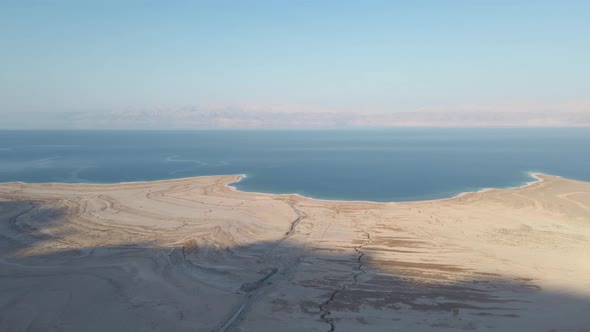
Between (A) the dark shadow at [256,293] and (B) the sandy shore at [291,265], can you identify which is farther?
(B) the sandy shore at [291,265]

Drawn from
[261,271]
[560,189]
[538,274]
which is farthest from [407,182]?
[261,271]

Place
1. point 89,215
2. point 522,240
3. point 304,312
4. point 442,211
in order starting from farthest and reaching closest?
point 442,211, point 89,215, point 522,240, point 304,312

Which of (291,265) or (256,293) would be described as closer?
(256,293)

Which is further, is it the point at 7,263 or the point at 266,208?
the point at 266,208

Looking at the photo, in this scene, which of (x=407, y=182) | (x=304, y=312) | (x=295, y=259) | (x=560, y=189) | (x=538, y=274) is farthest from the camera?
(x=407, y=182)

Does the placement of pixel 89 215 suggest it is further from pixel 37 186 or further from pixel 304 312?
pixel 304 312

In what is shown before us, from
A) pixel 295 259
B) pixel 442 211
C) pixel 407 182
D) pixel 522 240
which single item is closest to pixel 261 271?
pixel 295 259

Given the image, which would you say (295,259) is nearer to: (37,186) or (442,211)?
(442,211)

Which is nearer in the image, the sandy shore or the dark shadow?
the dark shadow
